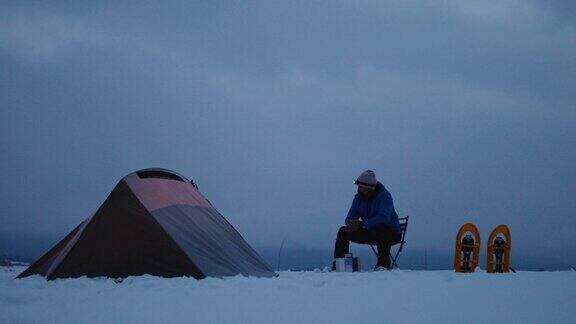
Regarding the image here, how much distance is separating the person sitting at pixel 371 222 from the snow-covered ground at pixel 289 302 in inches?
79.1

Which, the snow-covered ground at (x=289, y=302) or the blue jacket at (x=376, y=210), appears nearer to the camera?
the snow-covered ground at (x=289, y=302)

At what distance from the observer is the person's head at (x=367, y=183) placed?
21.7 feet

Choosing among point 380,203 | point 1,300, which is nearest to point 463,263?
point 380,203

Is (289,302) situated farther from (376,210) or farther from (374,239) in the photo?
(376,210)

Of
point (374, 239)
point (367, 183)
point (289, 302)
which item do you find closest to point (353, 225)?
point (374, 239)

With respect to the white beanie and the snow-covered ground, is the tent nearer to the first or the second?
the snow-covered ground

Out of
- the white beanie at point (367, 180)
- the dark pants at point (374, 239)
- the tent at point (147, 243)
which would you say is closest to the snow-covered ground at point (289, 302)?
the tent at point (147, 243)

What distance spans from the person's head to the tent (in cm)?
175

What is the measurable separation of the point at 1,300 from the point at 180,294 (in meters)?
1.10

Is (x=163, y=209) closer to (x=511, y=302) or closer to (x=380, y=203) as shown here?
(x=380, y=203)

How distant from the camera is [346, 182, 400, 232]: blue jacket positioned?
6.30 m

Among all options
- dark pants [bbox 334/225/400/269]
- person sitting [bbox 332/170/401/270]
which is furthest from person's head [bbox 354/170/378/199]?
dark pants [bbox 334/225/400/269]

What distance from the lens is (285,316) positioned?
2.83 m

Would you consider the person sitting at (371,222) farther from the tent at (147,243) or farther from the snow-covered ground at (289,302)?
the snow-covered ground at (289,302)
